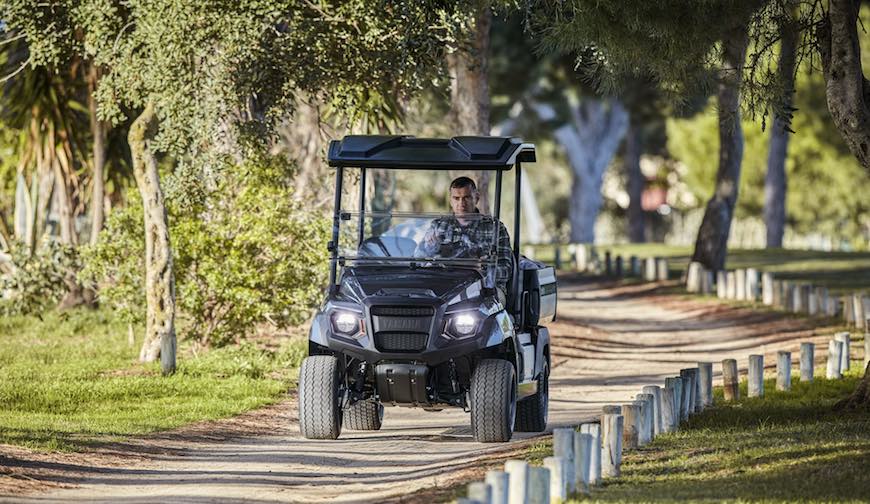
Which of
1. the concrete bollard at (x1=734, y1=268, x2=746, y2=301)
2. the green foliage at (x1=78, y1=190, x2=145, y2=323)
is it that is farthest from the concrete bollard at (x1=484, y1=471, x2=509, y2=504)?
the concrete bollard at (x1=734, y1=268, x2=746, y2=301)

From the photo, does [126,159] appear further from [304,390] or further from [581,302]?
[304,390]

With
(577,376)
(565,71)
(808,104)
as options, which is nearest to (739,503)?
(577,376)

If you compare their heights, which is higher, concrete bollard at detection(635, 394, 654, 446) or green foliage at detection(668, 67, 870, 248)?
green foliage at detection(668, 67, 870, 248)

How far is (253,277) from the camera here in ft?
58.7

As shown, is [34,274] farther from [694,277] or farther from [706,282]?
[694,277]

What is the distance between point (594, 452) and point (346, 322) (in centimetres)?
267

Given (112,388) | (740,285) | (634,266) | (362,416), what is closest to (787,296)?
(740,285)

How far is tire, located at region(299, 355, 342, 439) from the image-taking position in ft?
37.2

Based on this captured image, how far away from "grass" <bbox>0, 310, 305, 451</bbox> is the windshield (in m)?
2.52

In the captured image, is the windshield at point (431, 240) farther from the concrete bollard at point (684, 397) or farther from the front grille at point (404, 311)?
the concrete bollard at point (684, 397)

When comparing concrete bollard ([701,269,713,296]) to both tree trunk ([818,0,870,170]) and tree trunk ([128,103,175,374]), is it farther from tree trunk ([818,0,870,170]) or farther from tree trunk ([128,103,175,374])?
tree trunk ([818,0,870,170])

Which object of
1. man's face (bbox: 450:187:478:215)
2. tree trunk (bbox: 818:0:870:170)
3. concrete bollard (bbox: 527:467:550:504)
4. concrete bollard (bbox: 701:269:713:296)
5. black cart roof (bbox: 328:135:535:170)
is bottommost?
concrete bollard (bbox: 527:467:550:504)

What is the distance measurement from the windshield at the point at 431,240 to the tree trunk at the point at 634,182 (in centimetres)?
4134

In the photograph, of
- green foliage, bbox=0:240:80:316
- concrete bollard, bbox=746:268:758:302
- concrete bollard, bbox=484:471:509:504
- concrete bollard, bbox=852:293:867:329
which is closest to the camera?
concrete bollard, bbox=484:471:509:504
